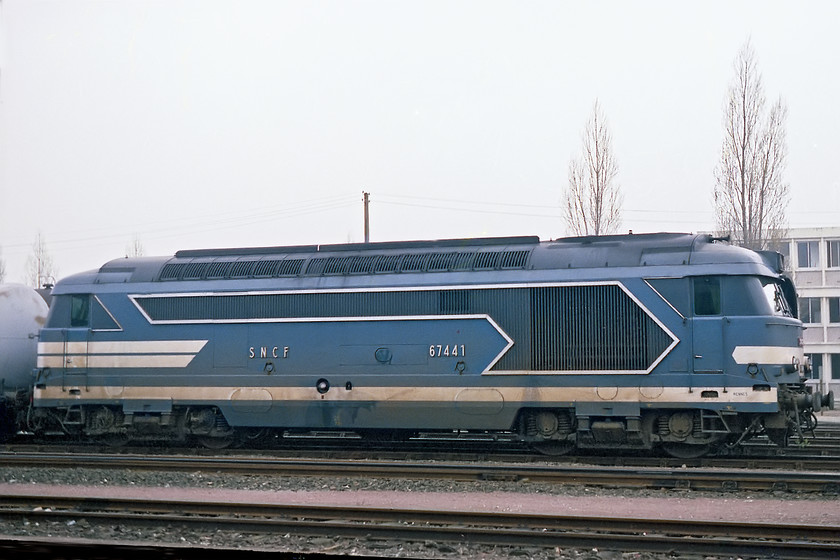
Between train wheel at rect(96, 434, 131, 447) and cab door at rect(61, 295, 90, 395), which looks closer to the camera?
cab door at rect(61, 295, 90, 395)

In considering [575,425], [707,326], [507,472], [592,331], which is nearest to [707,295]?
[707,326]

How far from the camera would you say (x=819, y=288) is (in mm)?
52656

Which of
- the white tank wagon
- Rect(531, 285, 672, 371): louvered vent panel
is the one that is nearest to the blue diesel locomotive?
Rect(531, 285, 672, 371): louvered vent panel

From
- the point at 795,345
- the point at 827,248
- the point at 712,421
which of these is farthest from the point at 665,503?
the point at 827,248

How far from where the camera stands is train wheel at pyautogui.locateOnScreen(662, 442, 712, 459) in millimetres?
16594

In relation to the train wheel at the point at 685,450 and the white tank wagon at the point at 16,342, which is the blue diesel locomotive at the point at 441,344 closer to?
the train wheel at the point at 685,450

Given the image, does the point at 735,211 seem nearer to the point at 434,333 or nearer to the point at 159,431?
the point at 434,333

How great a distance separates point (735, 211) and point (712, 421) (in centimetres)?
2429

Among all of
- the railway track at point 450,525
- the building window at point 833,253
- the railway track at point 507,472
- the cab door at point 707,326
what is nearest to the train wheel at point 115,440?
the railway track at point 507,472

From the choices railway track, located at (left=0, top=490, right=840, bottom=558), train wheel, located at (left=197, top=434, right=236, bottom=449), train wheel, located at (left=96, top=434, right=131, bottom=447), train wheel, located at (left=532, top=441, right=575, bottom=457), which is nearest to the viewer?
railway track, located at (left=0, top=490, right=840, bottom=558)

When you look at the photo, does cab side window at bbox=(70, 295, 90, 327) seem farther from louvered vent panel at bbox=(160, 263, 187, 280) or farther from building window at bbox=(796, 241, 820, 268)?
building window at bbox=(796, 241, 820, 268)

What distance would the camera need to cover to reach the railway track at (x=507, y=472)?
13.3 meters

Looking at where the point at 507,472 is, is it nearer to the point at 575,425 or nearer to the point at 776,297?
the point at 575,425

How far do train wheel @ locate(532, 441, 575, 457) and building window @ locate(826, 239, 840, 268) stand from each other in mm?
41555
